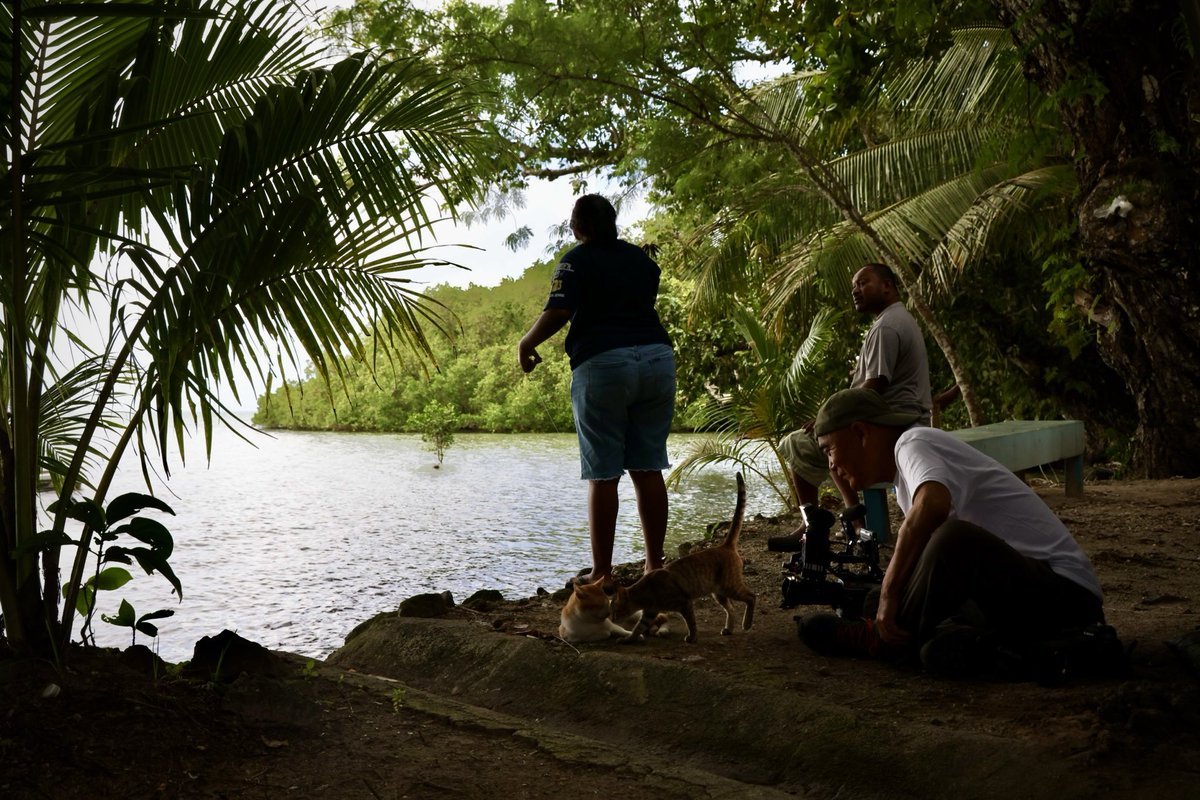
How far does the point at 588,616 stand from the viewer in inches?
147

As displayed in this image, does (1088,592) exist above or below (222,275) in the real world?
below

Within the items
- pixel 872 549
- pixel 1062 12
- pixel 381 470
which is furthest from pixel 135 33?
pixel 381 470

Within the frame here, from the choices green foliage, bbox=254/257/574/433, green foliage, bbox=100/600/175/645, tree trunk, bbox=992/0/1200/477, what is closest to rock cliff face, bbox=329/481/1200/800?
green foliage, bbox=100/600/175/645

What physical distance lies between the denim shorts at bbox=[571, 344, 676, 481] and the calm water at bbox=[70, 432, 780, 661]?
1560 millimetres

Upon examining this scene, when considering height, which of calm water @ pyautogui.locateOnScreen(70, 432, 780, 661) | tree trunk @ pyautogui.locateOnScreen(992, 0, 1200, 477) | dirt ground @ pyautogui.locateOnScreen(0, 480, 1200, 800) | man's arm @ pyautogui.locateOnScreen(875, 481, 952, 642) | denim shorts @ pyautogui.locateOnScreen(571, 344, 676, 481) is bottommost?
calm water @ pyautogui.locateOnScreen(70, 432, 780, 661)

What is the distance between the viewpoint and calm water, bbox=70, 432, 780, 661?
252 inches

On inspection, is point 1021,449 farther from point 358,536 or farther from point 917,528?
point 358,536

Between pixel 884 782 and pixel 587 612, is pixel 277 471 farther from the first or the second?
pixel 884 782

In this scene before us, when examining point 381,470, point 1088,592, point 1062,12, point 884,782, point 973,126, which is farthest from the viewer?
point 381,470

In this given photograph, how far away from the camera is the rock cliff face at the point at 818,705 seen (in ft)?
7.79

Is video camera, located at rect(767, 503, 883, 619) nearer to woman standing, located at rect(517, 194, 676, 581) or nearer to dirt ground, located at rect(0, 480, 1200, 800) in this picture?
dirt ground, located at rect(0, 480, 1200, 800)

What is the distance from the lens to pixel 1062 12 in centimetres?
516

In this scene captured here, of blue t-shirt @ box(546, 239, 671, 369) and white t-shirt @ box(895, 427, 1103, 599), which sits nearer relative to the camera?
white t-shirt @ box(895, 427, 1103, 599)

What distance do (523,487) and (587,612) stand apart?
10157 millimetres
